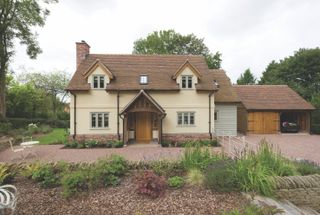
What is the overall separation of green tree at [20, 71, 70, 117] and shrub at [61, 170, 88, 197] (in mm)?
48836

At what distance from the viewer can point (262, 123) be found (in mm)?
23562

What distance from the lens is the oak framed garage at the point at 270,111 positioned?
23.5 metres

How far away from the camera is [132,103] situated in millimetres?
17625

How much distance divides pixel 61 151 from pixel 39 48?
796 inches

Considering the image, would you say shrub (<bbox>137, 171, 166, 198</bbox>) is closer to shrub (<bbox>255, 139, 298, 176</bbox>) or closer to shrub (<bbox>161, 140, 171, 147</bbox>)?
shrub (<bbox>255, 139, 298, 176</bbox>)

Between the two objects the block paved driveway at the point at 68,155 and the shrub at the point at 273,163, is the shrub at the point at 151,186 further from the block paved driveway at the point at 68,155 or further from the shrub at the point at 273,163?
the block paved driveway at the point at 68,155

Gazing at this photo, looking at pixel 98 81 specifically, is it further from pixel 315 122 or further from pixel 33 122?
pixel 315 122

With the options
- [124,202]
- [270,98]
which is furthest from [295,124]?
[124,202]

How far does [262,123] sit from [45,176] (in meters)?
21.9

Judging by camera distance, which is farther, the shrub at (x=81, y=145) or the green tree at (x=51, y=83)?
the green tree at (x=51, y=83)

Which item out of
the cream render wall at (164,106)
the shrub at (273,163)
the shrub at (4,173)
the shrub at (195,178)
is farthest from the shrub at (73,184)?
the cream render wall at (164,106)

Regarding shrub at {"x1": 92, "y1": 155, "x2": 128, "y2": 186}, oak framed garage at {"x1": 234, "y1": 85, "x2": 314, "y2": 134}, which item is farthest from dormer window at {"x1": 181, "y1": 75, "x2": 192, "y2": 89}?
shrub at {"x1": 92, "y1": 155, "x2": 128, "y2": 186}

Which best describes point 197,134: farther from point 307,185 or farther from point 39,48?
point 39,48

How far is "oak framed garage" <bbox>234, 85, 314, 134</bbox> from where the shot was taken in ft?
77.2
